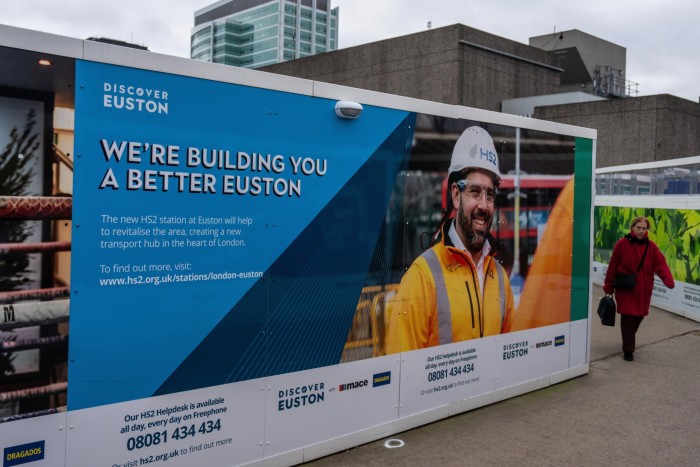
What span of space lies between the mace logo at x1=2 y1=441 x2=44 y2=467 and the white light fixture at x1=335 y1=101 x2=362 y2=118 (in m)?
2.59

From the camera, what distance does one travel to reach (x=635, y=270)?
7.66 meters

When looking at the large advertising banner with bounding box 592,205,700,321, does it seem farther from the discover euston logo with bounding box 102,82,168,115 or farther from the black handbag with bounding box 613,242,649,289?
the discover euston logo with bounding box 102,82,168,115

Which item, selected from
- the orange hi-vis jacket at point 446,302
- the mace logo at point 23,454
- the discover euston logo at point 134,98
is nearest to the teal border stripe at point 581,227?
the orange hi-vis jacket at point 446,302

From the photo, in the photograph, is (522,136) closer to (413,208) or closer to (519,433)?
(413,208)

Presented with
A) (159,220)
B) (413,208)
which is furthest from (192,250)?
(413,208)

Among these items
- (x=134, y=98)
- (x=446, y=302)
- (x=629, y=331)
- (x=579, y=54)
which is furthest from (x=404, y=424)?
(x=579, y=54)

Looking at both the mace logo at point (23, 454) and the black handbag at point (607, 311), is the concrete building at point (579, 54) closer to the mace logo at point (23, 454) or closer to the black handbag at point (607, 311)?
the black handbag at point (607, 311)

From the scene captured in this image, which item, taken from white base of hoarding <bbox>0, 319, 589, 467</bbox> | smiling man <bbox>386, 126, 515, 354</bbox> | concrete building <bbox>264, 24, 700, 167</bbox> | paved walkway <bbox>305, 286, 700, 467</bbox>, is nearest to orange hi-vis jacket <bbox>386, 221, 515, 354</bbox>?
smiling man <bbox>386, 126, 515, 354</bbox>

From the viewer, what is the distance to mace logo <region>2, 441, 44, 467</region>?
3.04 metres

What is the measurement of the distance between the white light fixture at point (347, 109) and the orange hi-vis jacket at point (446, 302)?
1.23 meters

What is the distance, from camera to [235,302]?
380cm

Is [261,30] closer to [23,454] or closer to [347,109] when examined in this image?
[347,109]

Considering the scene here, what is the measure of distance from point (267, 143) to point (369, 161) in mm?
866

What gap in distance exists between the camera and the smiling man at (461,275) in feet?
15.8
